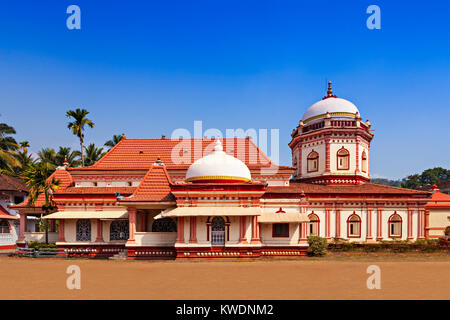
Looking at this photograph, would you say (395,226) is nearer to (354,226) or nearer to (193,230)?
(354,226)

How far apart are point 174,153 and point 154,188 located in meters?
7.26

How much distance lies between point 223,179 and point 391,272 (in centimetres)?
998

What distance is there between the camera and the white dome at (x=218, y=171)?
71.3ft

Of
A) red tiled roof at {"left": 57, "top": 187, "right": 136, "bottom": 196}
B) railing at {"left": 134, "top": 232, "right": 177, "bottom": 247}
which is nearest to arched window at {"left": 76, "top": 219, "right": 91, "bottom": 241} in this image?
red tiled roof at {"left": 57, "top": 187, "right": 136, "bottom": 196}

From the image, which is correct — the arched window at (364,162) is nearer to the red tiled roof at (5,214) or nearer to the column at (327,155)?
the column at (327,155)

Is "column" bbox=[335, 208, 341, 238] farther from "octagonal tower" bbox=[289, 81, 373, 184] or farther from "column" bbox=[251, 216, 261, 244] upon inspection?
"column" bbox=[251, 216, 261, 244]

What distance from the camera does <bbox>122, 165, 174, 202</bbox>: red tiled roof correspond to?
22.0 meters

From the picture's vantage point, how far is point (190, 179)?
22.4m

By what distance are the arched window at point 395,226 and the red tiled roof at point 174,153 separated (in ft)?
30.5

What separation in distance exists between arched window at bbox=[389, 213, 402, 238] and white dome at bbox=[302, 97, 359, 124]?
8.83 m

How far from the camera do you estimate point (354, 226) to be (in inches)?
1031

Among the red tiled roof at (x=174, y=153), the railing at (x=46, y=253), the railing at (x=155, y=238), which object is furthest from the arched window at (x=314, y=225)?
the railing at (x=46, y=253)

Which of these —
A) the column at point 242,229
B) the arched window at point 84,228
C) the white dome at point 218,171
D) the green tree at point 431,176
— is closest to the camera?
the column at point 242,229
